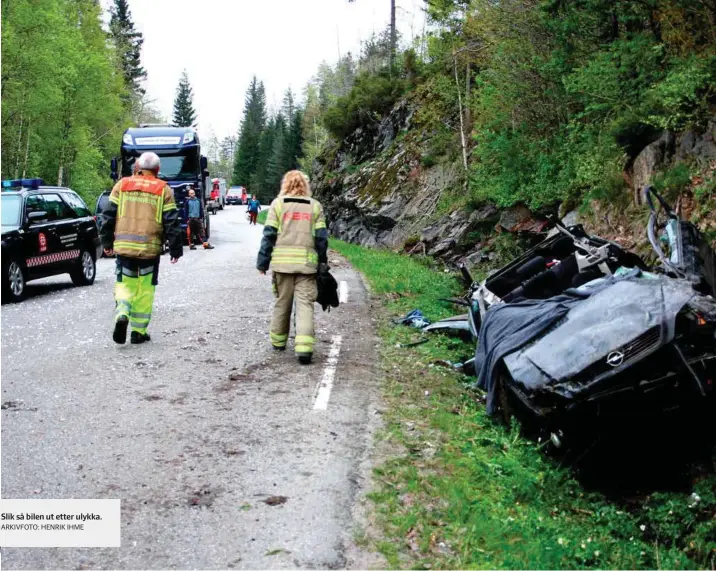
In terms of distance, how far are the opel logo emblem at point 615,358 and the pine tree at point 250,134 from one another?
328 ft

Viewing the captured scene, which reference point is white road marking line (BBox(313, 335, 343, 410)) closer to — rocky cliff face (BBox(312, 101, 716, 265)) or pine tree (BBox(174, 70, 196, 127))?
rocky cliff face (BBox(312, 101, 716, 265))

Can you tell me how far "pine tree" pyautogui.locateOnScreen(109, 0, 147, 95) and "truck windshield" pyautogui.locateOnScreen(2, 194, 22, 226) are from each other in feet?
180

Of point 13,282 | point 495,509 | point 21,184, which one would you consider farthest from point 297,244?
point 21,184

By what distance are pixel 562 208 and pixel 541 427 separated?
9997mm

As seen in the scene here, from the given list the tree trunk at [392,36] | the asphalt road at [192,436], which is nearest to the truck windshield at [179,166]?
the asphalt road at [192,436]

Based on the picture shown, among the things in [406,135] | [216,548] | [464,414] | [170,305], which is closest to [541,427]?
[464,414]

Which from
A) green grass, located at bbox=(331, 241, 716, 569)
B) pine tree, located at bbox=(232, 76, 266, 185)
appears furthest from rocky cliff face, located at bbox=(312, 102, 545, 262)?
pine tree, located at bbox=(232, 76, 266, 185)

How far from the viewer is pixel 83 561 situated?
11.3 ft

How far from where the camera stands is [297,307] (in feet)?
25.0

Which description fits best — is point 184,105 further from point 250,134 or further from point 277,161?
point 277,161

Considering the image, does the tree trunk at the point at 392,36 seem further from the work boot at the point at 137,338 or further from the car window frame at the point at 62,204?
the work boot at the point at 137,338

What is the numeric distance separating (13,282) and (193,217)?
11952 mm

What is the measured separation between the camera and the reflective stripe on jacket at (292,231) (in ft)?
24.9

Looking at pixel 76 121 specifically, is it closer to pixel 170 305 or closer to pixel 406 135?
pixel 406 135
